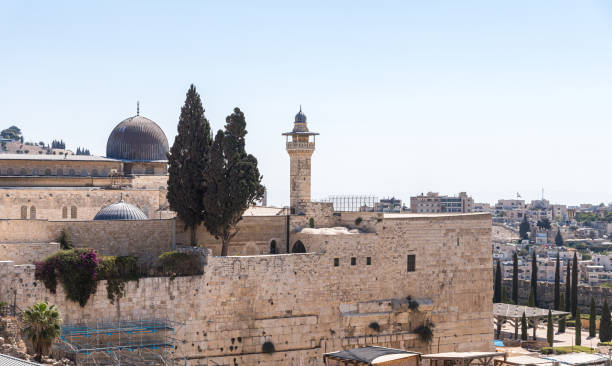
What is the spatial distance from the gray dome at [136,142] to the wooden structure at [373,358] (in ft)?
45.3

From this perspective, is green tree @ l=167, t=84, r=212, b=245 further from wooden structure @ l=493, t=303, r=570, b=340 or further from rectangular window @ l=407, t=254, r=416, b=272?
wooden structure @ l=493, t=303, r=570, b=340

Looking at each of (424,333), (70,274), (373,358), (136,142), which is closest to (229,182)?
(70,274)

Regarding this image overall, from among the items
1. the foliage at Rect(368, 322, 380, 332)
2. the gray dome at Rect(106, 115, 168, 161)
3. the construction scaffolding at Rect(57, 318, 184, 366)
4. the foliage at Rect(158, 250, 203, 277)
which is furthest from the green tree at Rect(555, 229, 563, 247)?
the construction scaffolding at Rect(57, 318, 184, 366)

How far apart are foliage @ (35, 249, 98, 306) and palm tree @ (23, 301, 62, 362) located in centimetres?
189

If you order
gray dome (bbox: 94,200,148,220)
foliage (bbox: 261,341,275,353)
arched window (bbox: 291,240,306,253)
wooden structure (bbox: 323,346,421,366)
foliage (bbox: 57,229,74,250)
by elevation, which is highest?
gray dome (bbox: 94,200,148,220)

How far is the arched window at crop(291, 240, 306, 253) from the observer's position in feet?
95.4

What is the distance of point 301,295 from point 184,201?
5078mm

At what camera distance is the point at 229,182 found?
27.3 metres

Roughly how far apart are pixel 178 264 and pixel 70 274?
11.1 feet

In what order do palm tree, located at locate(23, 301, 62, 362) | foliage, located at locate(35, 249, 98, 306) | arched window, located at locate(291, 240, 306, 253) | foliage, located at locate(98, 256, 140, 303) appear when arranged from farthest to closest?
arched window, located at locate(291, 240, 306, 253), foliage, located at locate(98, 256, 140, 303), foliage, located at locate(35, 249, 98, 306), palm tree, located at locate(23, 301, 62, 362)

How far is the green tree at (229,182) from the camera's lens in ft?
89.4

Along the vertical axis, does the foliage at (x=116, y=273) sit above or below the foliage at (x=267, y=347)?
above

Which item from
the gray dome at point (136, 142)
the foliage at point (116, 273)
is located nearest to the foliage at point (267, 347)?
the foliage at point (116, 273)

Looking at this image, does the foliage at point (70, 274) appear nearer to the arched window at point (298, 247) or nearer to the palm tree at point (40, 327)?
the palm tree at point (40, 327)
